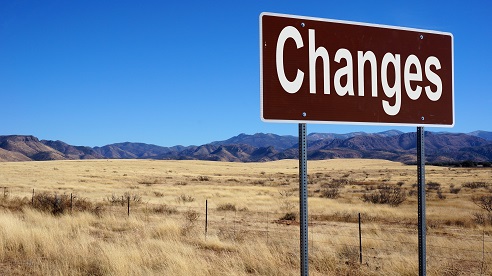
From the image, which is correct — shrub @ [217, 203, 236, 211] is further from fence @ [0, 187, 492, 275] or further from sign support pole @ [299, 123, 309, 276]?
sign support pole @ [299, 123, 309, 276]

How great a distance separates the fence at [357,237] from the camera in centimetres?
1148

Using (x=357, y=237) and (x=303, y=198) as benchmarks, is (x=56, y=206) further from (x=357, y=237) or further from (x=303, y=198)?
(x=303, y=198)

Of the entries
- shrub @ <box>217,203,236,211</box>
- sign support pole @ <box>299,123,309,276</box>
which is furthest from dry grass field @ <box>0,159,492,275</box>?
sign support pole @ <box>299,123,309,276</box>

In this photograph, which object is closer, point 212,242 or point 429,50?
point 429,50

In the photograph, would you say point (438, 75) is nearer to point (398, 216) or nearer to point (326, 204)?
point (398, 216)

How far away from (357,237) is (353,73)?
12411mm

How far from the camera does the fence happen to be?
452 inches

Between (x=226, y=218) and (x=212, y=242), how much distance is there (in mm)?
8514

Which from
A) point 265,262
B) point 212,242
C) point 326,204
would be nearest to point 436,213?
point 326,204

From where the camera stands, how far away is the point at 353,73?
370cm

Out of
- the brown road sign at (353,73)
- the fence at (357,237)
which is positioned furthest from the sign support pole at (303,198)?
the fence at (357,237)

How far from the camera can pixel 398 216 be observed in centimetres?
2188

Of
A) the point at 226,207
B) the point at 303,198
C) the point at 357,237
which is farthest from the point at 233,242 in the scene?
A: the point at 226,207

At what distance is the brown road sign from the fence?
6.97m
